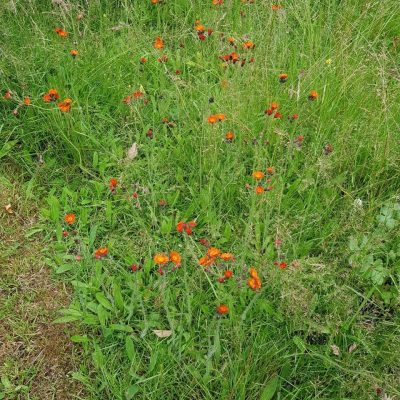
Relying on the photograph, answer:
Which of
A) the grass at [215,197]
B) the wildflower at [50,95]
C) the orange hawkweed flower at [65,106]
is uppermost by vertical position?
the wildflower at [50,95]

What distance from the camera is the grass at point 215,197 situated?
1.71m

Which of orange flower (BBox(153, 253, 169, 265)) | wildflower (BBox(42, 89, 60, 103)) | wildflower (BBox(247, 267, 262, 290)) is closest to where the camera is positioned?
wildflower (BBox(247, 267, 262, 290))

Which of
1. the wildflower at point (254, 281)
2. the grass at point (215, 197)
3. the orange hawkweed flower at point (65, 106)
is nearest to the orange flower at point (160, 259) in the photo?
the grass at point (215, 197)

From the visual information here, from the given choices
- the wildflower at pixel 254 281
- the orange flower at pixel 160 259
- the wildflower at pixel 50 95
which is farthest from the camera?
the wildflower at pixel 50 95

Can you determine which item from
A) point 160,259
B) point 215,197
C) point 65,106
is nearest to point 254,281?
point 160,259

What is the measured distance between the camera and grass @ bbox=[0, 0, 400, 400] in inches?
67.5

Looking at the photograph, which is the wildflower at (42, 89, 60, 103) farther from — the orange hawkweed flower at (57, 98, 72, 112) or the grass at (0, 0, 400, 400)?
the grass at (0, 0, 400, 400)

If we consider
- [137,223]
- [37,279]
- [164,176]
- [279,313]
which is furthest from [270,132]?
[37,279]

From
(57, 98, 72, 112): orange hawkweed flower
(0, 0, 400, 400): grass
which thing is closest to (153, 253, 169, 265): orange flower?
(0, 0, 400, 400): grass

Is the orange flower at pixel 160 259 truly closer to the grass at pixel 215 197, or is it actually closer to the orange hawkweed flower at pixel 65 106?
the grass at pixel 215 197

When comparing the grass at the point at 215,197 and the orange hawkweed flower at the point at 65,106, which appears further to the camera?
the orange hawkweed flower at the point at 65,106

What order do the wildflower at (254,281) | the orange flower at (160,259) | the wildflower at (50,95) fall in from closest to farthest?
the wildflower at (254,281) < the orange flower at (160,259) < the wildflower at (50,95)

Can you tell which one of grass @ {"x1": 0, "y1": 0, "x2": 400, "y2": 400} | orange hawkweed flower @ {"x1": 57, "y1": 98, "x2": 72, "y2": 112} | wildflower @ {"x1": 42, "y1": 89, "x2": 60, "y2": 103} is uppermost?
wildflower @ {"x1": 42, "y1": 89, "x2": 60, "y2": 103}

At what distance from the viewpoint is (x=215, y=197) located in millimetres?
2219
